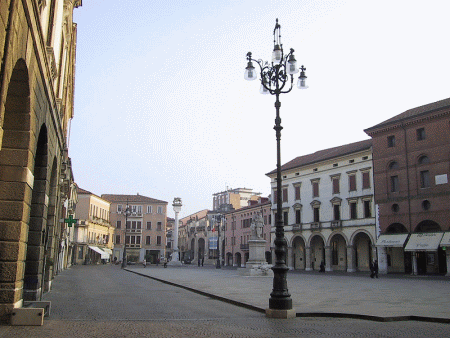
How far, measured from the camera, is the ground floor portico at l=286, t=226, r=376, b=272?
170ft

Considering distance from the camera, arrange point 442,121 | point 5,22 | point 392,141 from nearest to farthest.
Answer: point 5,22 < point 442,121 < point 392,141

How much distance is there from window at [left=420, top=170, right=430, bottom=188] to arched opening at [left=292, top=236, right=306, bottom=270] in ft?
67.7

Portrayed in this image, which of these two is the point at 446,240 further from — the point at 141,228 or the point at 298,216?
the point at 141,228

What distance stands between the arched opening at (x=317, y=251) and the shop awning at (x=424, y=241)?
16128 millimetres

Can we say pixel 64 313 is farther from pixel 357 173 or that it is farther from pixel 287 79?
pixel 357 173

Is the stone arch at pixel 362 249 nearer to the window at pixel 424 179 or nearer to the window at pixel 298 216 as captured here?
the window at pixel 424 179

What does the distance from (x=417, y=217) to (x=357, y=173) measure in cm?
1028

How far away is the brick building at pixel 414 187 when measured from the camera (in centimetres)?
4206

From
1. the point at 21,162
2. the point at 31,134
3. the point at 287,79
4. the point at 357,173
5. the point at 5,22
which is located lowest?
the point at 21,162

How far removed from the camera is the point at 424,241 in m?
42.1

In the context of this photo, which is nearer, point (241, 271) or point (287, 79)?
point (287, 79)

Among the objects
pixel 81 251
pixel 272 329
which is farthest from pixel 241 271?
pixel 81 251

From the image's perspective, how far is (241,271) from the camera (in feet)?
128

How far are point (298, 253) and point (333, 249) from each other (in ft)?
23.2
